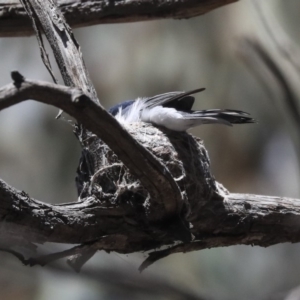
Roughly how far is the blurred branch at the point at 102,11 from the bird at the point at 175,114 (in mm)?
601

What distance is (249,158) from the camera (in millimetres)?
11125

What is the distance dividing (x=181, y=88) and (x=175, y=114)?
7490 mm

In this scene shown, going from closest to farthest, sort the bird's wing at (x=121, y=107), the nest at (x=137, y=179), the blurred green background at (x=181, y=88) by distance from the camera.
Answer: the nest at (x=137, y=179)
the bird's wing at (x=121, y=107)
the blurred green background at (x=181, y=88)

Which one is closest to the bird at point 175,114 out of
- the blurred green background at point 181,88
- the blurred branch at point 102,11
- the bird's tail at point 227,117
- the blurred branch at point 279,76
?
the bird's tail at point 227,117

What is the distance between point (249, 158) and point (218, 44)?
7.10 ft

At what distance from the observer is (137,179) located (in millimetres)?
2584

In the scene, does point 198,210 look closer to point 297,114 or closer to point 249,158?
point 297,114

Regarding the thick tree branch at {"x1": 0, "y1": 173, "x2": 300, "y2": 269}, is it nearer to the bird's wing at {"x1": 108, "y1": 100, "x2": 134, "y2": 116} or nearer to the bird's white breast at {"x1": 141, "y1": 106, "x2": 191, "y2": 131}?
the bird's white breast at {"x1": 141, "y1": 106, "x2": 191, "y2": 131}

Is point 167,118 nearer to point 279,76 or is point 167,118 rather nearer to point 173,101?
point 173,101

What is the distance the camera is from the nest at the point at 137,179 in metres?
2.71

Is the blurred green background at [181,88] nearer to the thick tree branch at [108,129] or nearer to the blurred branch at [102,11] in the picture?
the blurred branch at [102,11]

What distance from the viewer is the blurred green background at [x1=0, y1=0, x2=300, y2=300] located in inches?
412

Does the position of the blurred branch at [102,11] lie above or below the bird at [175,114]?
above

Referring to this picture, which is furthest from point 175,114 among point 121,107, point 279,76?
point 279,76
